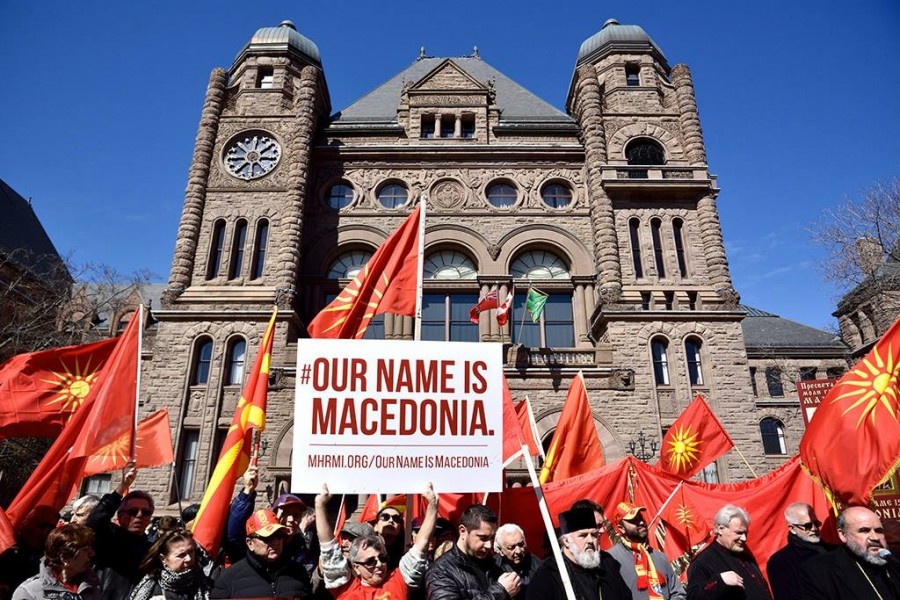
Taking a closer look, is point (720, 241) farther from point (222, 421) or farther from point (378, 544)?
point (378, 544)

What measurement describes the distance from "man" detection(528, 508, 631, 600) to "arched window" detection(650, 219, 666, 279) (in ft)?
60.0

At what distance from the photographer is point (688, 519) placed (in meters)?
8.77

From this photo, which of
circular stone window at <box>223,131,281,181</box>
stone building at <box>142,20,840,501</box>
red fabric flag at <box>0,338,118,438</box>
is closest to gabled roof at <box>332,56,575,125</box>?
stone building at <box>142,20,840,501</box>

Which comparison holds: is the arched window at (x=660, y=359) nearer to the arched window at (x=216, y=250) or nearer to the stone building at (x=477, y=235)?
the stone building at (x=477, y=235)

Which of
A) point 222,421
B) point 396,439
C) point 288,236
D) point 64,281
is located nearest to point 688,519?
point 396,439

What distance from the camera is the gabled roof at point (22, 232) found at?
31.8 metres

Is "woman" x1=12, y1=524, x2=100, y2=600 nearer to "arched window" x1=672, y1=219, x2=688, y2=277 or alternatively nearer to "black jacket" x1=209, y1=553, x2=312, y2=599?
"black jacket" x1=209, y1=553, x2=312, y2=599

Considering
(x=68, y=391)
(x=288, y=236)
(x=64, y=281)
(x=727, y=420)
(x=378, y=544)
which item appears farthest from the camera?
(x=64, y=281)

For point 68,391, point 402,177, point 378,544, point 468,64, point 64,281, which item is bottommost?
point 378,544

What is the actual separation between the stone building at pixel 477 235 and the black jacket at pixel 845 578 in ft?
45.8

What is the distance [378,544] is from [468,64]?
31984 mm

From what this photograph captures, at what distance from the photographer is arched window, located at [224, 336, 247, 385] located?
18.9m

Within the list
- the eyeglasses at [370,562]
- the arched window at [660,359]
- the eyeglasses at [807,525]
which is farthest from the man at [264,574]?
the arched window at [660,359]

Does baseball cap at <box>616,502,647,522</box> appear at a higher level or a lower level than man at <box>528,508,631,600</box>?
higher
